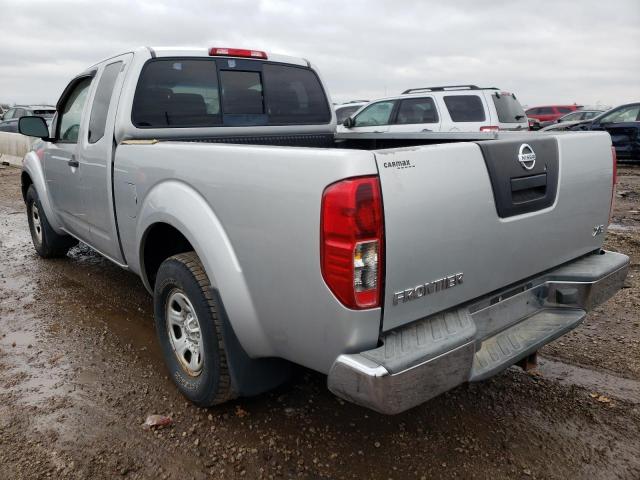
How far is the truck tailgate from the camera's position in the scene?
1948 millimetres

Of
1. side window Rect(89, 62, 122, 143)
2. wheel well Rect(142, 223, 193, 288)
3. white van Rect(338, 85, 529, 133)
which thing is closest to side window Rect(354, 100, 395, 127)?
white van Rect(338, 85, 529, 133)

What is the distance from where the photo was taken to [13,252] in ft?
20.1

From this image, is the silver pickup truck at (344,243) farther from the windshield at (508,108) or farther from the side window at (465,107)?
the windshield at (508,108)

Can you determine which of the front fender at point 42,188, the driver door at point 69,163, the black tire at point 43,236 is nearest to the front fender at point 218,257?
the driver door at point 69,163

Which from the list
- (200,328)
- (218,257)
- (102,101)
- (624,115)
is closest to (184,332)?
(200,328)

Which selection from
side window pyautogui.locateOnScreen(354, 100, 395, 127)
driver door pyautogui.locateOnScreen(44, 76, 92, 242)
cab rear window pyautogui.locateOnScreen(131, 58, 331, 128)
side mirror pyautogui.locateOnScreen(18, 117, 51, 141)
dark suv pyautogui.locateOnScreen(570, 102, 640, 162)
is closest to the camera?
cab rear window pyautogui.locateOnScreen(131, 58, 331, 128)

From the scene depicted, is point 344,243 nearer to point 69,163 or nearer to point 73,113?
point 69,163

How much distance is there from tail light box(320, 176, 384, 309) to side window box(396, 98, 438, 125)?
895 centimetres

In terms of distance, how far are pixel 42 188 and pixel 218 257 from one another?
3.46m

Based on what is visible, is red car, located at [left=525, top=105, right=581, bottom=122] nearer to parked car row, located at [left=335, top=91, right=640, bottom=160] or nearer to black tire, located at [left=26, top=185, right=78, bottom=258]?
parked car row, located at [left=335, top=91, right=640, bottom=160]

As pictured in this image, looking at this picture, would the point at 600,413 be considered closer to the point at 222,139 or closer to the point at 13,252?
the point at 222,139

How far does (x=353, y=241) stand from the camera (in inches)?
73.0

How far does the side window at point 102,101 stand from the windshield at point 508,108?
26.2 feet

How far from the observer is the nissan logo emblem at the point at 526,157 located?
2355mm
